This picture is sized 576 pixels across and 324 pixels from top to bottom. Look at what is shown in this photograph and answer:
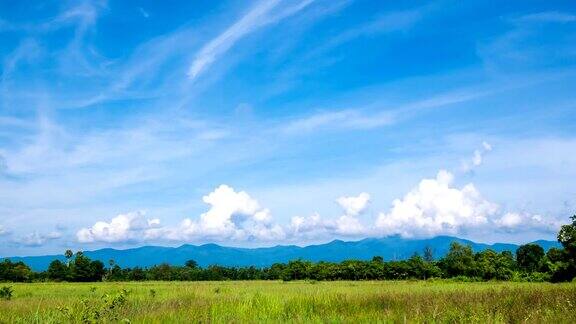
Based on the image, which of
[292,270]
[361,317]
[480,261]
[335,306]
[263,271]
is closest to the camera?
[361,317]

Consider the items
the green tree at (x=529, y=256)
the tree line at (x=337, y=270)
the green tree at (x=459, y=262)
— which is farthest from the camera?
the green tree at (x=529, y=256)

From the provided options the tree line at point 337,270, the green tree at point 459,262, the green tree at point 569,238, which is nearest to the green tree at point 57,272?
the tree line at point 337,270

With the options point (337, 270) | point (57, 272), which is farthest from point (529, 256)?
point (57, 272)

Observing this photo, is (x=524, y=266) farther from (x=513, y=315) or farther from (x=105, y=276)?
(x=513, y=315)

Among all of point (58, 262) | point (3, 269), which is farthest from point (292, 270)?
point (3, 269)

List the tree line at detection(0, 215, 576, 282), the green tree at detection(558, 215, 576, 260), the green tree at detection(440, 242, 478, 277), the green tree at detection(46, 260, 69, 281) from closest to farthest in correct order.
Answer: the green tree at detection(558, 215, 576, 260) < the green tree at detection(440, 242, 478, 277) < the tree line at detection(0, 215, 576, 282) < the green tree at detection(46, 260, 69, 281)

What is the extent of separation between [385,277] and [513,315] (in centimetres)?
6616

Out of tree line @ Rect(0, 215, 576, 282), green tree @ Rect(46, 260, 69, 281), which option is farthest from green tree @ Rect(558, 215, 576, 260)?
green tree @ Rect(46, 260, 69, 281)

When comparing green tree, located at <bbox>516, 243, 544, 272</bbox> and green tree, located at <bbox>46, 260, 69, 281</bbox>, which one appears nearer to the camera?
green tree, located at <bbox>46, 260, 69, 281</bbox>

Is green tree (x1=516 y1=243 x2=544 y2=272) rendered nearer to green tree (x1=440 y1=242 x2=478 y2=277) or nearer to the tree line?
the tree line

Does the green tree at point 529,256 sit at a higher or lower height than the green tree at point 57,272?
higher

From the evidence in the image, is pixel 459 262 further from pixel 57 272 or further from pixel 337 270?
pixel 57 272

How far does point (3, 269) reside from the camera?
2825 inches

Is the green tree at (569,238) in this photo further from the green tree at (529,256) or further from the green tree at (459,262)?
the green tree at (529,256)
